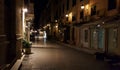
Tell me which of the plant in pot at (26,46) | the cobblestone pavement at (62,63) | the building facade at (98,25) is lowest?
the cobblestone pavement at (62,63)

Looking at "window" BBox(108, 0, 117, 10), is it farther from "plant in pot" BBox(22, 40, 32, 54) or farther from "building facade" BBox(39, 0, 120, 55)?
"plant in pot" BBox(22, 40, 32, 54)

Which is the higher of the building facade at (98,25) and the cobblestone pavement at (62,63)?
the building facade at (98,25)

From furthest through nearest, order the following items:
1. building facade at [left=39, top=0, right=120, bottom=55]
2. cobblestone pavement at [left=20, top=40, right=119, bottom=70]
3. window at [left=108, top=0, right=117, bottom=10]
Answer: window at [left=108, top=0, right=117, bottom=10], building facade at [left=39, top=0, right=120, bottom=55], cobblestone pavement at [left=20, top=40, right=119, bottom=70]

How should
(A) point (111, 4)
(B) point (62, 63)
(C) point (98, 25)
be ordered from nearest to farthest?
(B) point (62, 63), (A) point (111, 4), (C) point (98, 25)

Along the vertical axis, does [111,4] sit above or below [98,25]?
above

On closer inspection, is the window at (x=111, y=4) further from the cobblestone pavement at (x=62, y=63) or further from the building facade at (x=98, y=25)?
the cobblestone pavement at (x=62, y=63)

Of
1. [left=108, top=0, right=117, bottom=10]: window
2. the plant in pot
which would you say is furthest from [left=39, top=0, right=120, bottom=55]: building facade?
the plant in pot

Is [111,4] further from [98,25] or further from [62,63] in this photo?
[62,63]

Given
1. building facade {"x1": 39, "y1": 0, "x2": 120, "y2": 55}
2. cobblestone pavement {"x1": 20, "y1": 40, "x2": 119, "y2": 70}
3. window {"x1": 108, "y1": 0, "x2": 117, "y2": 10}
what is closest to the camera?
cobblestone pavement {"x1": 20, "y1": 40, "x2": 119, "y2": 70}

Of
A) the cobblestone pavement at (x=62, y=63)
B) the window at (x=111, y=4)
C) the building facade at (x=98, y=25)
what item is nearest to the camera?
the cobblestone pavement at (x=62, y=63)

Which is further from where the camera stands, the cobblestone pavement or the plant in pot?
the plant in pot

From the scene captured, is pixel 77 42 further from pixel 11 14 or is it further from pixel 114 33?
pixel 11 14

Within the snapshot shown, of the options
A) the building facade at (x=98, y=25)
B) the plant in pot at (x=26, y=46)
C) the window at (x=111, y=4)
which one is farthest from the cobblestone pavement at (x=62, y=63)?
the window at (x=111, y=4)

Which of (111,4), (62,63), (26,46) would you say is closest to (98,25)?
(111,4)
